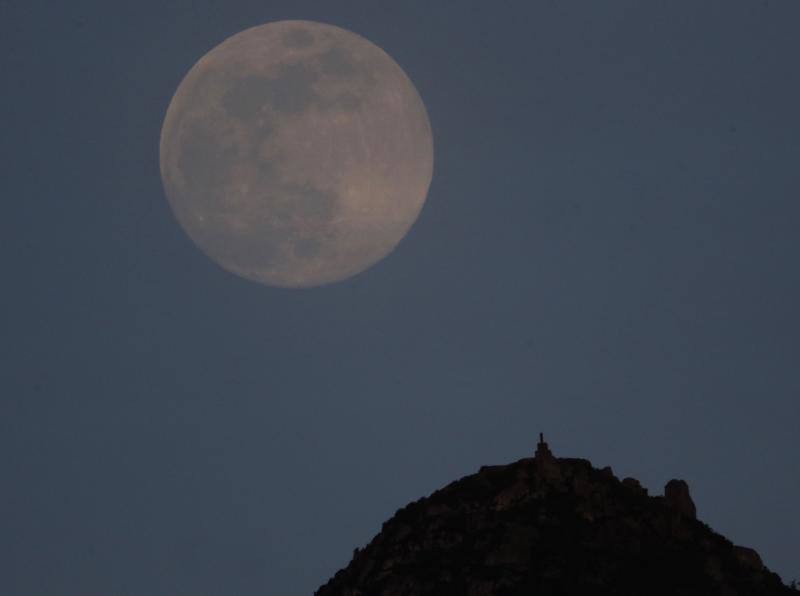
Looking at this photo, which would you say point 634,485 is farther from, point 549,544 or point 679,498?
point 549,544

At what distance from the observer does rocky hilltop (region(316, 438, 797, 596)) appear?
10894 centimetres

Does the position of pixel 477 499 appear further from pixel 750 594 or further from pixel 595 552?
pixel 750 594

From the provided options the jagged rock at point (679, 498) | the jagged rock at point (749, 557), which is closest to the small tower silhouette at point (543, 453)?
the jagged rock at point (679, 498)

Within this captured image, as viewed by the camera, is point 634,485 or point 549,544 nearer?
point 549,544

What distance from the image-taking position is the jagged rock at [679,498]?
123 m

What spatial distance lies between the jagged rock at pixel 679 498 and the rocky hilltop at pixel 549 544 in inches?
5.8

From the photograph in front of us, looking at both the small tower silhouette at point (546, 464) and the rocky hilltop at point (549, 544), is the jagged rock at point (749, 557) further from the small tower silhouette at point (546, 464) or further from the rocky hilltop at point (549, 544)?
the small tower silhouette at point (546, 464)

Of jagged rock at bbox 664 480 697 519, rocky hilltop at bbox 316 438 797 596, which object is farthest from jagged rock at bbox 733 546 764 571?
jagged rock at bbox 664 480 697 519

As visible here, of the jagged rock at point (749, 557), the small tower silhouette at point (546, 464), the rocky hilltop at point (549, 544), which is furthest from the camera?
the small tower silhouette at point (546, 464)

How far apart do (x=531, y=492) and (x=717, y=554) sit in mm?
17603

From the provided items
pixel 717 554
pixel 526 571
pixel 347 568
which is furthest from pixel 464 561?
pixel 717 554

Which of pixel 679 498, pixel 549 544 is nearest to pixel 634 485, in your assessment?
pixel 679 498

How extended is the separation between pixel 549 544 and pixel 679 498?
1828 cm

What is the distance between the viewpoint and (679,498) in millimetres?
124125
